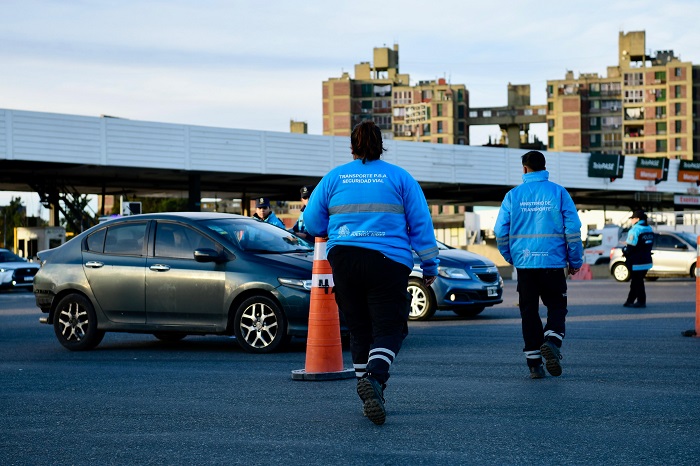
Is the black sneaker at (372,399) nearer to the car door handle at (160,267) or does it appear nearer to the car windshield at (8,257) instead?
the car door handle at (160,267)

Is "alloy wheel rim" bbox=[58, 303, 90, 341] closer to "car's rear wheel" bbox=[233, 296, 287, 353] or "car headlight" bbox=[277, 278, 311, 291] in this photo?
"car's rear wheel" bbox=[233, 296, 287, 353]

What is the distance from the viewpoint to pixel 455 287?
57.1 ft

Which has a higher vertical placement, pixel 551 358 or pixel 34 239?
pixel 551 358

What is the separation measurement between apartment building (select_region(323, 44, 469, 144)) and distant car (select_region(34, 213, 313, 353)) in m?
157

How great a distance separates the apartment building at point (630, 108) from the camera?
159 meters

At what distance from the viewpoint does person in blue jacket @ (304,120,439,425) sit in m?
7.21

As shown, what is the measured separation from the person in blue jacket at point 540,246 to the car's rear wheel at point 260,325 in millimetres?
3144

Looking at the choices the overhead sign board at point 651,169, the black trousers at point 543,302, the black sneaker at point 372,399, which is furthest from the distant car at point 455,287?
the overhead sign board at point 651,169

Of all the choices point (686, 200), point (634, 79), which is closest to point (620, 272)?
point (686, 200)

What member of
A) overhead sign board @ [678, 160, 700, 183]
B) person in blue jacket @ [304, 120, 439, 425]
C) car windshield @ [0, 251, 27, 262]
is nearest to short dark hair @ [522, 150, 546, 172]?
person in blue jacket @ [304, 120, 439, 425]

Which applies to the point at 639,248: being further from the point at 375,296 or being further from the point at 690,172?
the point at 690,172

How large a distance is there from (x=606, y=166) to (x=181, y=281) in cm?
5768

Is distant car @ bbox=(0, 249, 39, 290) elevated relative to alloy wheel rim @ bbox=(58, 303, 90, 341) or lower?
lower

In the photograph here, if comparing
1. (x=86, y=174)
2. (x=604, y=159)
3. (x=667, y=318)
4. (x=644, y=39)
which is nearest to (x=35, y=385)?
(x=667, y=318)
